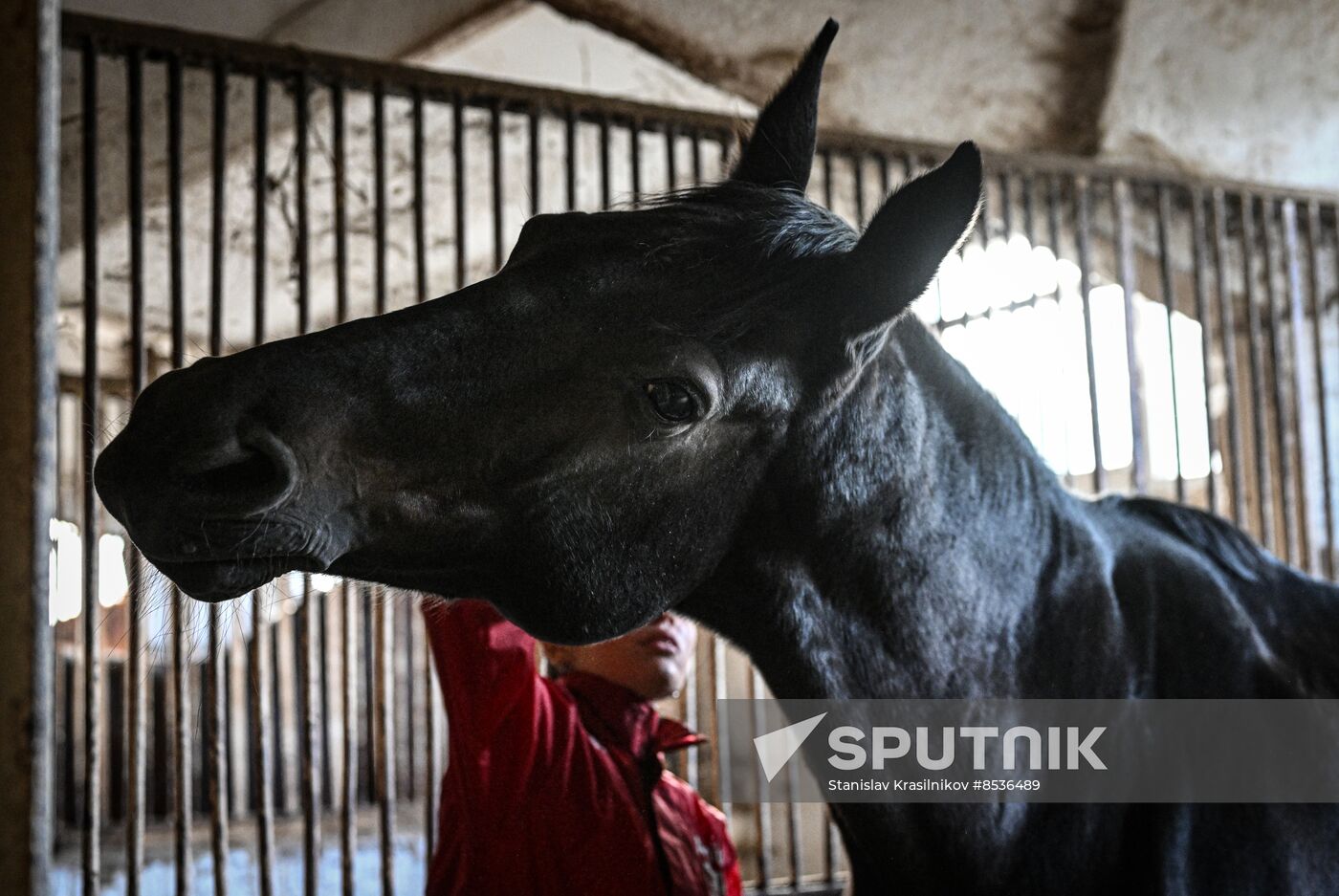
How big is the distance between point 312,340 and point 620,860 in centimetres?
94

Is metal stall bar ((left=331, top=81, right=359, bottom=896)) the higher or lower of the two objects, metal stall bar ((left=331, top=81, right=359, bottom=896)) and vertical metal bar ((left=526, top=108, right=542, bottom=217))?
the lower

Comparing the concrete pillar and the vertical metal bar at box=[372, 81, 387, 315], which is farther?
the vertical metal bar at box=[372, 81, 387, 315]

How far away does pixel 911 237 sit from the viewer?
115 centimetres

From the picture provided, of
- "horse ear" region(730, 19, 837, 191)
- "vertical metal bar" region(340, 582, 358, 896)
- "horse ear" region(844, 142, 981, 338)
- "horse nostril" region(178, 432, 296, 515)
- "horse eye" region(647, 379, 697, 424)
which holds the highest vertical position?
"horse ear" region(730, 19, 837, 191)

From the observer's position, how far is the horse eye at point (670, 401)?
1.12 metres

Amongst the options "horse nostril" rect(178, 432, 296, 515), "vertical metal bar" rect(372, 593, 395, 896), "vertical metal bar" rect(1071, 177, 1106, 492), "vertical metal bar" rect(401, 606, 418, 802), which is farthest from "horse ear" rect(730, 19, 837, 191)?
"vertical metal bar" rect(401, 606, 418, 802)

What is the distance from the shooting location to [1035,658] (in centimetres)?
137

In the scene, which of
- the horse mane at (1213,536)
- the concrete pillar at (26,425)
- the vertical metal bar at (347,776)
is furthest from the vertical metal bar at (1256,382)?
the concrete pillar at (26,425)

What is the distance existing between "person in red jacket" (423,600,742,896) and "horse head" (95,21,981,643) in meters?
0.41

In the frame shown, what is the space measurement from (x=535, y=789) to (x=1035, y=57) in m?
3.26

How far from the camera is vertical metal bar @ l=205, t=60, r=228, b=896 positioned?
88.7 inches

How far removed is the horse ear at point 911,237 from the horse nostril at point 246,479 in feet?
1.90

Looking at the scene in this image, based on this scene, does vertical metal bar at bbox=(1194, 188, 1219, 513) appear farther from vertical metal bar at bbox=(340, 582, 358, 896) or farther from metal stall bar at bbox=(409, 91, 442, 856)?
vertical metal bar at bbox=(340, 582, 358, 896)

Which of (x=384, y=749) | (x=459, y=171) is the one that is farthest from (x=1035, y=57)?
(x=384, y=749)
